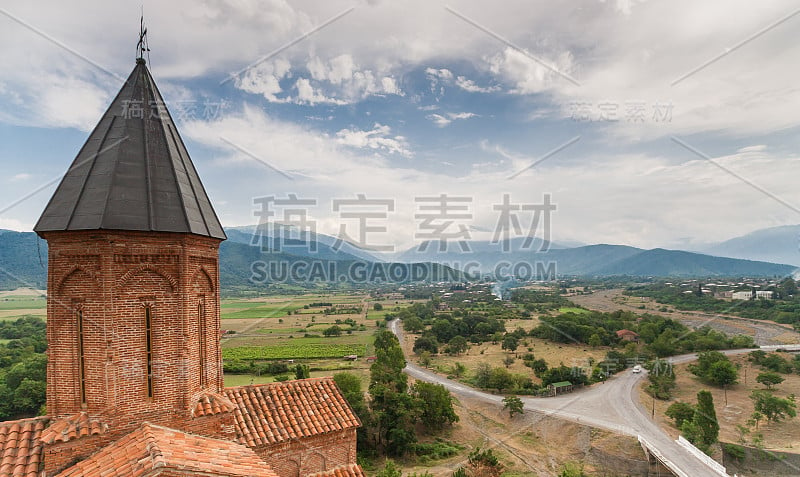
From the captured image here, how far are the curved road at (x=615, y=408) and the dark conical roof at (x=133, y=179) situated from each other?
102 ft

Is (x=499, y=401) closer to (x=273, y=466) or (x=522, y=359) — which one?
(x=522, y=359)

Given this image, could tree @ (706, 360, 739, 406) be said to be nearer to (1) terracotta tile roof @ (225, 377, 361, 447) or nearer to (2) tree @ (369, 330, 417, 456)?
(2) tree @ (369, 330, 417, 456)

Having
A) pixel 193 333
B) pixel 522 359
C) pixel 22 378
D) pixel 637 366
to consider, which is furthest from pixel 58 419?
pixel 637 366

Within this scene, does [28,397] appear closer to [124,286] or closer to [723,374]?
[124,286]

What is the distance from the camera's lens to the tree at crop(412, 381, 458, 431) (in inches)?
1335

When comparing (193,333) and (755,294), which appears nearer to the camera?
(193,333)

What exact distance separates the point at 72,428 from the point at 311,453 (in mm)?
5645

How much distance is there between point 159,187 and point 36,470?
5.41 meters

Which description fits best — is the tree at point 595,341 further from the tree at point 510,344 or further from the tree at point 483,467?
the tree at point 483,467

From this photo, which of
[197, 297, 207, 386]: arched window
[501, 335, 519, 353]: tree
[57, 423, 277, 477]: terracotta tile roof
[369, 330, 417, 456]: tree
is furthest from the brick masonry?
[501, 335, 519, 353]: tree

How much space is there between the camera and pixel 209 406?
8578 millimetres

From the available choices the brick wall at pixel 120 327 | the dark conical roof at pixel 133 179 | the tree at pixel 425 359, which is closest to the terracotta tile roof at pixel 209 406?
the brick wall at pixel 120 327

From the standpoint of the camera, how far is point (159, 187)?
26.9ft

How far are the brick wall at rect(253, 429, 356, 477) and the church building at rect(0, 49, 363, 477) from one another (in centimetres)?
210
